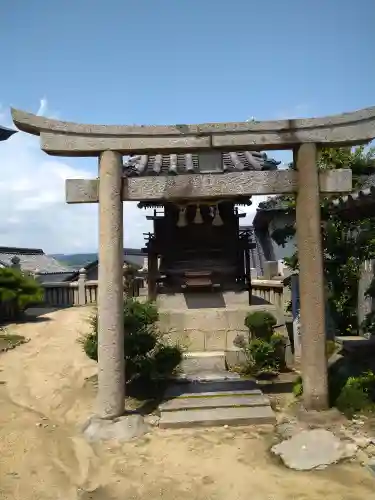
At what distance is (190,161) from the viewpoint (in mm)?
11461

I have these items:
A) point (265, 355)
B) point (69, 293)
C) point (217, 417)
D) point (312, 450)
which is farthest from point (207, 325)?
point (69, 293)

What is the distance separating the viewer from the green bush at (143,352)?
769 centimetres

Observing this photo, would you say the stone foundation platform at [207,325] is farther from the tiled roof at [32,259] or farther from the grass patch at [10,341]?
the tiled roof at [32,259]

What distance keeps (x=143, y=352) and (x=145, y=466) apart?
267 centimetres

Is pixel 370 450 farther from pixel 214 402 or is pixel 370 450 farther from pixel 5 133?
pixel 5 133

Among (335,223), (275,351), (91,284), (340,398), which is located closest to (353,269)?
(335,223)

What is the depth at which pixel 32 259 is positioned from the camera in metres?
26.3

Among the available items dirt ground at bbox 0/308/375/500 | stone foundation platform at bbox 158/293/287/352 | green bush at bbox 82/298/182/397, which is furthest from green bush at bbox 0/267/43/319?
dirt ground at bbox 0/308/375/500

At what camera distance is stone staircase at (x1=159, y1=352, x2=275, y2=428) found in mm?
6418

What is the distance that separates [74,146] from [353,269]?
6645 millimetres

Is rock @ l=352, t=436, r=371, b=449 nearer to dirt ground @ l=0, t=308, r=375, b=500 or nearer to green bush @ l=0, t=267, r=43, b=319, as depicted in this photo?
dirt ground @ l=0, t=308, r=375, b=500

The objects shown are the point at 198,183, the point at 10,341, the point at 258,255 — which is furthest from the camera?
the point at 258,255

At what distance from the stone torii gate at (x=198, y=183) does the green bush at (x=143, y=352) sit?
1.15m

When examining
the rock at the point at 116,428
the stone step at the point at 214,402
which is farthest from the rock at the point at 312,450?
the rock at the point at 116,428
